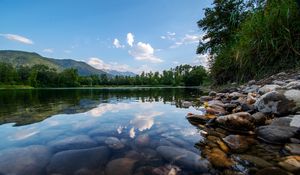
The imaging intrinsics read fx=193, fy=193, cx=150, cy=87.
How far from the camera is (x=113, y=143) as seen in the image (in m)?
2.65

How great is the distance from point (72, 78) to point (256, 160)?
83.7m

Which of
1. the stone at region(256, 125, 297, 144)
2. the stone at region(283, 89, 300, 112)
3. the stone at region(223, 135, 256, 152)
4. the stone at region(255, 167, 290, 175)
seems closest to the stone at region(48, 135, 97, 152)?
the stone at region(223, 135, 256, 152)

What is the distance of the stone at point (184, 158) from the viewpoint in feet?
6.25

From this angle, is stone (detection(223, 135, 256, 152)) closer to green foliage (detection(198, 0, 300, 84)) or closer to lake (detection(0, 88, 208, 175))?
lake (detection(0, 88, 208, 175))

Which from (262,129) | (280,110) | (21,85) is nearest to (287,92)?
(280,110)

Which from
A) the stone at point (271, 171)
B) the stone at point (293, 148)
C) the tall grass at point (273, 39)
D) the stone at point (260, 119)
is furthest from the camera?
the tall grass at point (273, 39)

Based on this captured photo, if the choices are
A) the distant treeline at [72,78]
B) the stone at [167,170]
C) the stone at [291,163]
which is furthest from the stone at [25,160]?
the distant treeline at [72,78]

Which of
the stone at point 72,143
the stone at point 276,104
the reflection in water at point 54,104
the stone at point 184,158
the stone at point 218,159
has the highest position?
the stone at point 276,104

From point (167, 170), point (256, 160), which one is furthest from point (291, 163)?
point (167, 170)

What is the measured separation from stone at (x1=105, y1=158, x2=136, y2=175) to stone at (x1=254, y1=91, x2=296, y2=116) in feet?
8.24

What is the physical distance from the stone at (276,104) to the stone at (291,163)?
140 centimetres

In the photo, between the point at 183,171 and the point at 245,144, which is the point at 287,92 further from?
the point at 183,171

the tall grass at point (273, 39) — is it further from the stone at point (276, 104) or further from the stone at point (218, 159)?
the stone at point (218, 159)

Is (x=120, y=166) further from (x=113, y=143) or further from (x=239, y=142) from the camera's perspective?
(x=239, y=142)
